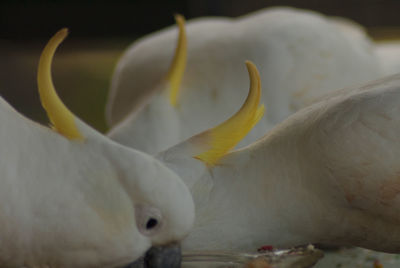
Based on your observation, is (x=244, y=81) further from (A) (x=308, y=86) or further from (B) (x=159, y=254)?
(B) (x=159, y=254)

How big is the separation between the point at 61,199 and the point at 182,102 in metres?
0.77

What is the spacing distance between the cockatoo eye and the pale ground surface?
2.03 m

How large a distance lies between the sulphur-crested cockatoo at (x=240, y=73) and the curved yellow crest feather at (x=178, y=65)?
0.04 ft

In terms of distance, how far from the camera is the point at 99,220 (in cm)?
102

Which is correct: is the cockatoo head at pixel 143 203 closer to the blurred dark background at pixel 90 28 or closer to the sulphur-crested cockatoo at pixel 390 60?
the sulphur-crested cockatoo at pixel 390 60

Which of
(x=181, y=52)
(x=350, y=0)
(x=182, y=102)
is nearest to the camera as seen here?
(x=181, y=52)

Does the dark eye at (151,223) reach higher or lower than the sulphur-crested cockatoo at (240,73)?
lower

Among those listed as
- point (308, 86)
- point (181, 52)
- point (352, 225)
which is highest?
point (181, 52)

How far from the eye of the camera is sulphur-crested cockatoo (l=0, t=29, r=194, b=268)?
1014mm

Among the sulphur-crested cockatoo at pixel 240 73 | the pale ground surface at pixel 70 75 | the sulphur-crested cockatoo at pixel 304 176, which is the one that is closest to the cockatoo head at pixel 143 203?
the sulphur-crested cockatoo at pixel 304 176

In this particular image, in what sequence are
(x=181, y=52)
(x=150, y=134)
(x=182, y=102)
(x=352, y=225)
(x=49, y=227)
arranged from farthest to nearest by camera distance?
(x=182, y=102) → (x=150, y=134) → (x=181, y=52) → (x=352, y=225) → (x=49, y=227)

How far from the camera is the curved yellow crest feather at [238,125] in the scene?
3.90 ft

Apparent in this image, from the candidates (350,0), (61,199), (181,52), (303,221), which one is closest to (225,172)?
(303,221)

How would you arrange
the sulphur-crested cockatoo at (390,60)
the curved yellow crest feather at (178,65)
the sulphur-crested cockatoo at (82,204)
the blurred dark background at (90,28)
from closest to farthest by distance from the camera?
the sulphur-crested cockatoo at (82,204) < the curved yellow crest feather at (178,65) < the sulphur-crested cockatoo at (390,60) < the blurred dark background at (90,28)
